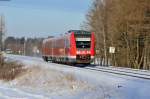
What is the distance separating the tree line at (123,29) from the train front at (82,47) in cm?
940

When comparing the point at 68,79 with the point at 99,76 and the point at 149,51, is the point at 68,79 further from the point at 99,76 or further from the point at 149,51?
the point at 149,51

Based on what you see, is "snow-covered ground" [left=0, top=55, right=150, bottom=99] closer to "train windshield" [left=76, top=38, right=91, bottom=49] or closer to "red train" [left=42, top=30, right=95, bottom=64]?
"red train" [left=42, top=30, right=95, bottom=64]

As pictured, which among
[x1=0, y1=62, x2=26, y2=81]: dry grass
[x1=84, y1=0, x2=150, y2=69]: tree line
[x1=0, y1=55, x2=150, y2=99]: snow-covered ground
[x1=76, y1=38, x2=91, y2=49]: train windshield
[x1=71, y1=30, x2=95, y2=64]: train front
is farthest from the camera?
[x1=84, y1=0, x2=150, y2=69]: tree line

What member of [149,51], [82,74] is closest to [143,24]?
[149,51]

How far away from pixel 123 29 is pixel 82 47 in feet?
47.4

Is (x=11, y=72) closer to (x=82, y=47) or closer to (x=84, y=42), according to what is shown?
(x=82, y=47)

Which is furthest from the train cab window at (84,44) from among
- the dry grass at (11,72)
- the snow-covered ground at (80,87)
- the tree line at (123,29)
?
the snow-covered ground at (80,87)

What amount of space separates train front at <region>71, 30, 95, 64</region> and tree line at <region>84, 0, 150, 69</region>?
30.8ft

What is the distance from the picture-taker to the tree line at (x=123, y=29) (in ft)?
181

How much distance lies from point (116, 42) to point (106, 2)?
→ 8706 mm

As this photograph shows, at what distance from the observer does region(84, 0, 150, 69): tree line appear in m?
55.3

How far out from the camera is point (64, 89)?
86.5 ft

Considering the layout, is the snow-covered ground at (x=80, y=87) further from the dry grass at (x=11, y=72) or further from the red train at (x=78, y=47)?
the red train at (x=78, y=47)

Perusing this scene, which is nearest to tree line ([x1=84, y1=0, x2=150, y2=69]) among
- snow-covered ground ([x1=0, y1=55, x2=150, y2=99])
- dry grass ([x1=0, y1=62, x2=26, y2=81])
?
dry grass ([x1=0, y1=62, x2=26, y2=81])
